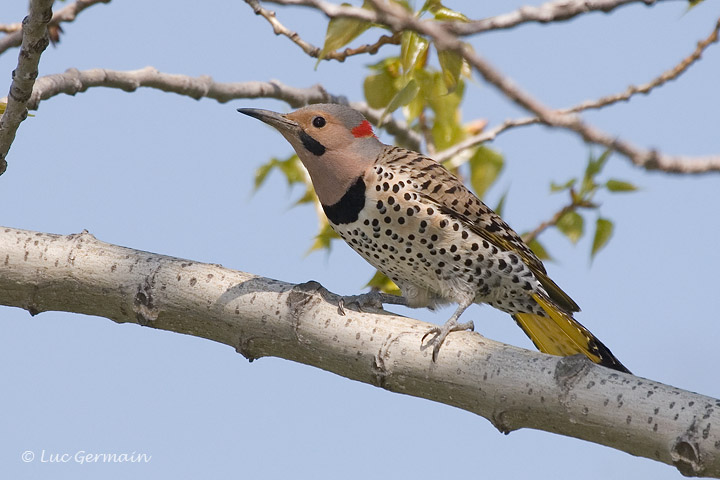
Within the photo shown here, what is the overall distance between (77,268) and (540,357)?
5.98 feet

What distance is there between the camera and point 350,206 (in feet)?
14.9

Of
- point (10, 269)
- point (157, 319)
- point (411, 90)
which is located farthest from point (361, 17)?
point (10, 269)

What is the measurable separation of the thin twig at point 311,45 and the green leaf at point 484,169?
93cm

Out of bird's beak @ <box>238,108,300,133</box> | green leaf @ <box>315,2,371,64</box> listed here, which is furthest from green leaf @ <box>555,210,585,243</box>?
green leaf @ <box>315,2,371,64</box>

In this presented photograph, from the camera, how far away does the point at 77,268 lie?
3686 mm

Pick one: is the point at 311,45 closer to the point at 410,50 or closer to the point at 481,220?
the point at 410,50

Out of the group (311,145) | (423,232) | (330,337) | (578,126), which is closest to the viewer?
(578,126)

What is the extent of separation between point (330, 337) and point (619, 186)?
1.91m

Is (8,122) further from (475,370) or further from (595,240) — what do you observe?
(595,240)

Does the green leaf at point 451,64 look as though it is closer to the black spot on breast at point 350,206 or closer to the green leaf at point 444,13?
the green leaf at point 444,13

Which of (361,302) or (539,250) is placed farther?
(539,250)

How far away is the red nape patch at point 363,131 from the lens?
487 cm

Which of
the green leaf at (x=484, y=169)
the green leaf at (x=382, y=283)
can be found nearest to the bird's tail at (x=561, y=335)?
the green leaf at (x=382, y=283)

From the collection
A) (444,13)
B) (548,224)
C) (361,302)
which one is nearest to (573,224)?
(548,224)
